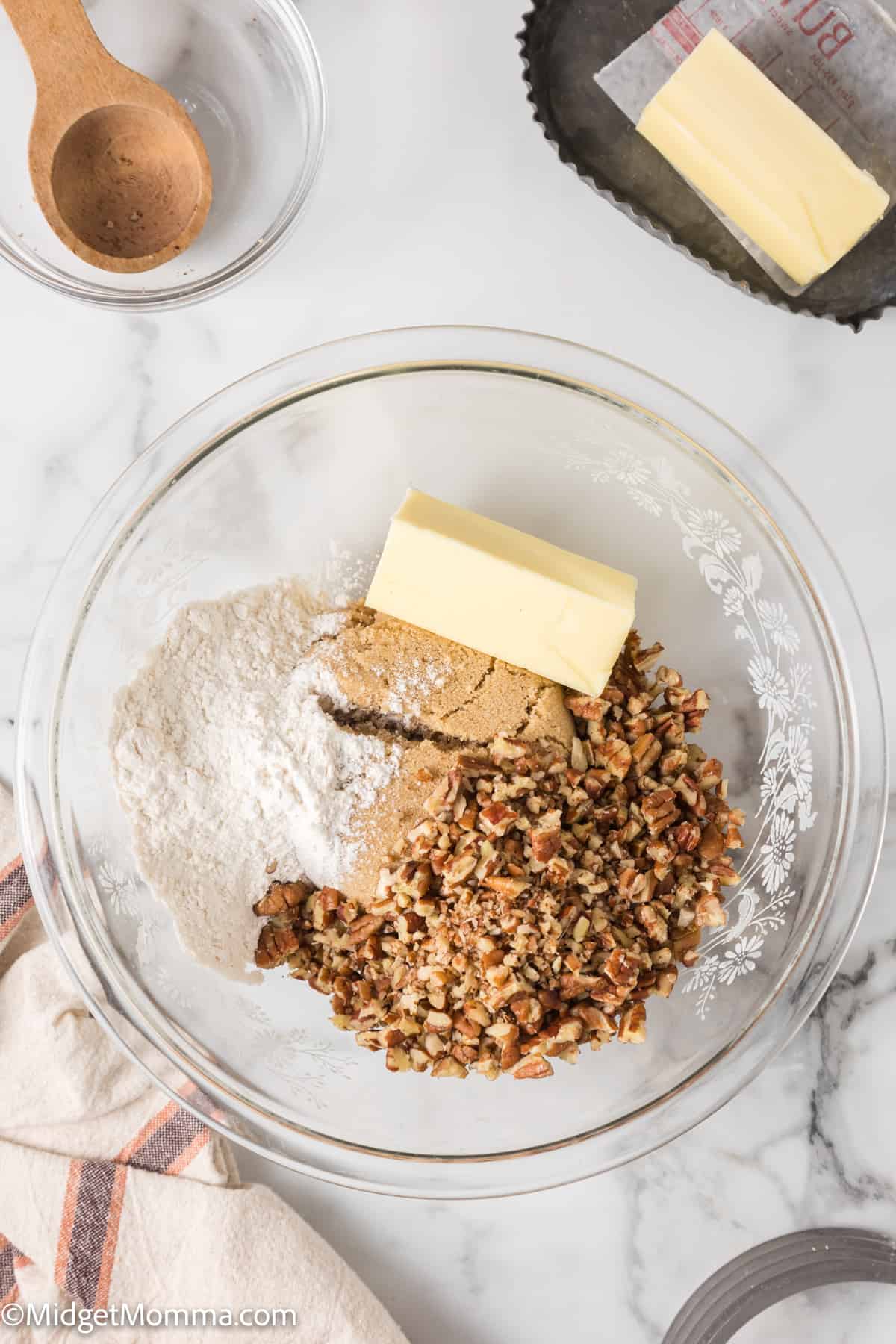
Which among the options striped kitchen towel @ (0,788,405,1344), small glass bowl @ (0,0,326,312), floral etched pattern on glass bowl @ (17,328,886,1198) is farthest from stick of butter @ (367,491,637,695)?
striped kitchen towel @ (0,788,405,1344)

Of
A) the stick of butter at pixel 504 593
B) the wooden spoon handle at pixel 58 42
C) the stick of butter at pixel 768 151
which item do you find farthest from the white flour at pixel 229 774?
the stick of butter at pixel 768 151

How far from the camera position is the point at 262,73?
4.91ft

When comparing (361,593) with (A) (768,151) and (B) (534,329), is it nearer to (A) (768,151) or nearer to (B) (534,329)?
(B) (534,329)

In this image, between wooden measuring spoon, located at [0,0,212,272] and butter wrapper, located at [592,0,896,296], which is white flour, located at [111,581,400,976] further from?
butter wrapper, located at [592,0,896,296]

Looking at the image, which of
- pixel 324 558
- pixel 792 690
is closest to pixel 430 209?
pixel 324 558

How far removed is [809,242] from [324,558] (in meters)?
0.77

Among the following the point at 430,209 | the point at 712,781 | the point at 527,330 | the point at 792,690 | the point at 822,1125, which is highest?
the point at 430,209

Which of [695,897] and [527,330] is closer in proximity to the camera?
[695,897]

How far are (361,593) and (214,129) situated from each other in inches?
28.9

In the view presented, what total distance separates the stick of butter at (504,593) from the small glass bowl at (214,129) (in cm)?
50

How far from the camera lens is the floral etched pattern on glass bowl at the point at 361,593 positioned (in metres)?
1.34

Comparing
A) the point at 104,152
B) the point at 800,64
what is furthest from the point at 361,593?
the point at 800,64

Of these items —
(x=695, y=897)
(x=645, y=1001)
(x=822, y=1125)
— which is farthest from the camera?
(x=822, y=1125)

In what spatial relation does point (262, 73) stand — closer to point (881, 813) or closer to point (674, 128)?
point (674, 128)
